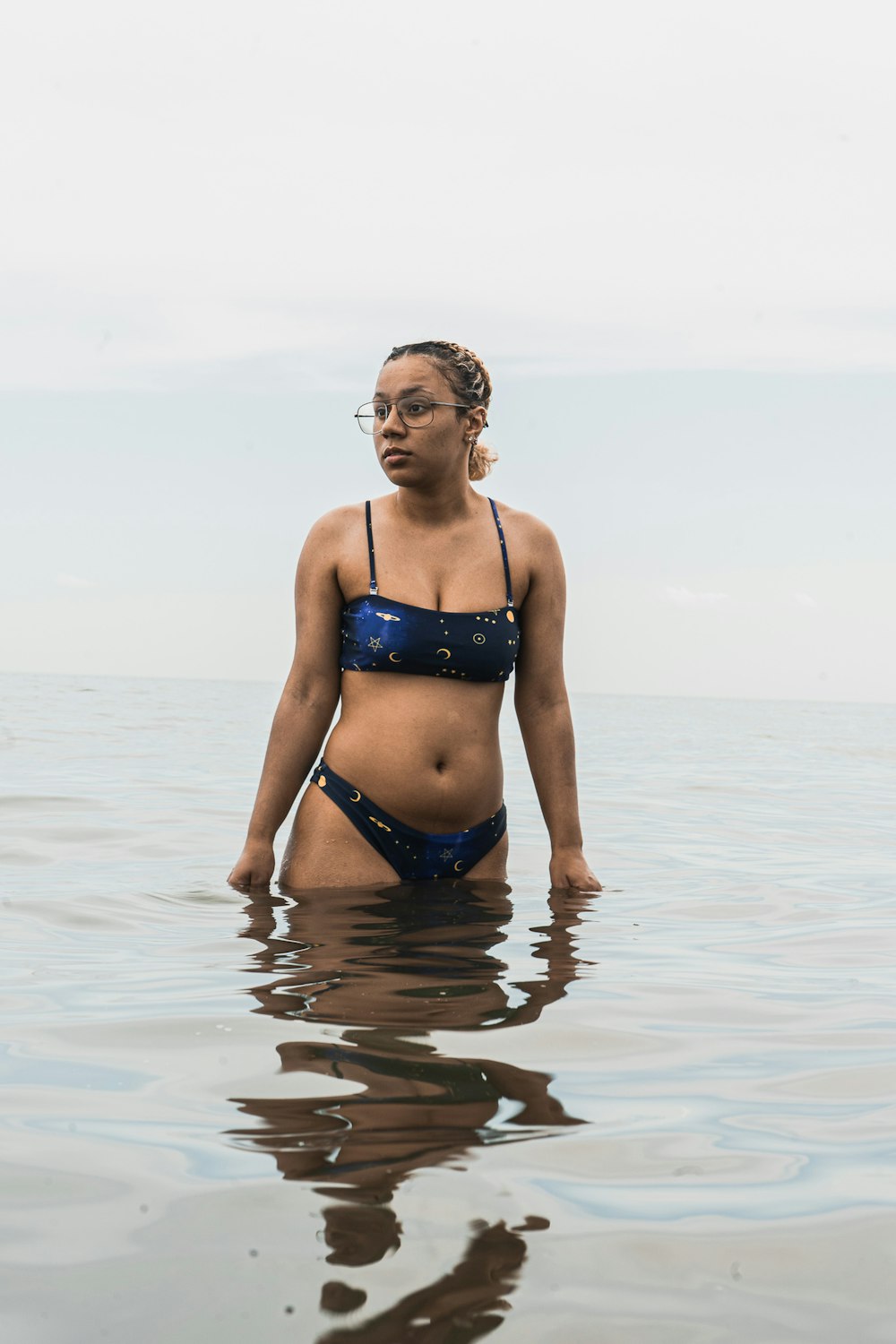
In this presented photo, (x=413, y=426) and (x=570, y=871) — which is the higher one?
(x=413, y=426)

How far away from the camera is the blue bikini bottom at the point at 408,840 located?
4.37 m

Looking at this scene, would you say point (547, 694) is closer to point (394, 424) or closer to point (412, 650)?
point (412, 650)

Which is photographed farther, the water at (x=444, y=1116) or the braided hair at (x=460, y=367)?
the braided hair at (x=460, y=367)

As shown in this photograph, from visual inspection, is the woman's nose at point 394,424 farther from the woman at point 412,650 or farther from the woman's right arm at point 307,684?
the woman's right arm at point 307,684

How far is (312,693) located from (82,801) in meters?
4.61

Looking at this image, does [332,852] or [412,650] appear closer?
[412,650]

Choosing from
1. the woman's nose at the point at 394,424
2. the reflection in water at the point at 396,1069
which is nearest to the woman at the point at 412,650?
the woman's nose at the point at 394,424

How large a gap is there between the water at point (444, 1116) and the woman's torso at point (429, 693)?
0.38m

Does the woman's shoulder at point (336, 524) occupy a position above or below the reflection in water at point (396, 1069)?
above

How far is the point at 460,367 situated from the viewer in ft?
14.5

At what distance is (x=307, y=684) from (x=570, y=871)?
1.23 meters

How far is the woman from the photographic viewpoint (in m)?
4.34

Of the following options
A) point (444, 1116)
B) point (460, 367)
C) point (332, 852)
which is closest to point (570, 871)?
point (332, 852)

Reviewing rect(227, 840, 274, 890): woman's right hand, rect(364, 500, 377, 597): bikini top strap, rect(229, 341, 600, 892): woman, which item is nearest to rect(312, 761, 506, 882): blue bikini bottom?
rect(229, 341, 600, 892): woman
